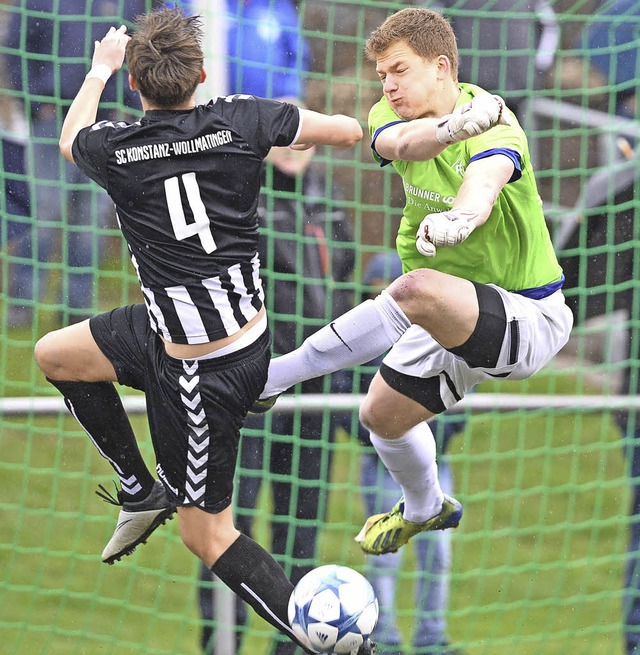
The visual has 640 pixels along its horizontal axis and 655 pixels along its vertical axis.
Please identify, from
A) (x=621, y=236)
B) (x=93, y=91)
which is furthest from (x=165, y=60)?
(x=621, y=236)

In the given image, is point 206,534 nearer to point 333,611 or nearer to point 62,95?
point 333,611

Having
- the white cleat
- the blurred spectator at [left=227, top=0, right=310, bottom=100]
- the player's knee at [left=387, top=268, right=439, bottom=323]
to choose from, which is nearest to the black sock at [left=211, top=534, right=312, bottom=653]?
the white cleat

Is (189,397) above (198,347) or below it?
below

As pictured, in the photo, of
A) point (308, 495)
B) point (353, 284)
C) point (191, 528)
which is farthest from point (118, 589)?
point (191, 528)

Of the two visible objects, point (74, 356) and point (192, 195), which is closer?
point (192, 195)

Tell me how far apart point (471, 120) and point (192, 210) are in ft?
2.73

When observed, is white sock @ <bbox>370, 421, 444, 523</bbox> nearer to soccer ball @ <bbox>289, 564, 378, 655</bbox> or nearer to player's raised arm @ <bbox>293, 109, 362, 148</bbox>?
soccer ball @ <bbox>289, 564, 378, 655</bbox>

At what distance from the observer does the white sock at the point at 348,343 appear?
375 centimetres

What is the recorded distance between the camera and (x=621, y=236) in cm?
572

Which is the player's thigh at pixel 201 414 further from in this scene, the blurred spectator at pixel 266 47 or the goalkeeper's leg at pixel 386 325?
the blurred spectator at pixel 266 47

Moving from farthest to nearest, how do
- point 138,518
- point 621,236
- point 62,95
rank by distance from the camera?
point 621,236
point 62,95
point 138,518

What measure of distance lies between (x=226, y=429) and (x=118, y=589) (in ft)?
10.2

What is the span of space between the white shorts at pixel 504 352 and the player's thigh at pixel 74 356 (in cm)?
96

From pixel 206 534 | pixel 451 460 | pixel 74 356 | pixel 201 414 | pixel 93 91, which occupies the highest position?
pixel 93 91
